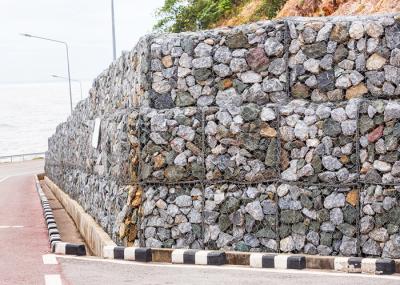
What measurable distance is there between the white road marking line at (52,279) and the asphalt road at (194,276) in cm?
11

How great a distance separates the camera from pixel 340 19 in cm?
1191

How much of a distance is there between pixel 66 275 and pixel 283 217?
3171mm

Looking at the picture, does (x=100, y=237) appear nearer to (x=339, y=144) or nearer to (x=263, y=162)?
(x=263, y=162)

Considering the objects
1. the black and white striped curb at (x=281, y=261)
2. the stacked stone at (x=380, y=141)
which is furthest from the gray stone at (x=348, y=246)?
the black and white striped curb at (x=281, y=261)

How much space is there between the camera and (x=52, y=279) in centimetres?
970

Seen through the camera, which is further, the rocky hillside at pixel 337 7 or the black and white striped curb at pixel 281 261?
the rocky hillside at pixel 337 7

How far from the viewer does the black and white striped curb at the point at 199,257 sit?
10961mm

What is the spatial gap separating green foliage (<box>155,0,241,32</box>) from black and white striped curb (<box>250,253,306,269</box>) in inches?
962

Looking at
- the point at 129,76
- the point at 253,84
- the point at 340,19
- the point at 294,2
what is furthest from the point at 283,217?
the point at 294,2

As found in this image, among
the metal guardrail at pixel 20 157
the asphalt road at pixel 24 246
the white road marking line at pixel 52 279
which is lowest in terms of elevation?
the asphalt road at pixel 24 246

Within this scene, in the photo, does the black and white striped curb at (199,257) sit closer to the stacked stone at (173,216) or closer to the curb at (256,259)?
the curb at (256,259)

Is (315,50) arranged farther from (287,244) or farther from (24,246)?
(24,246)

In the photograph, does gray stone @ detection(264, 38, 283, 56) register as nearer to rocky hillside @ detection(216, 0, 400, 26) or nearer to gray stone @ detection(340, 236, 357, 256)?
gray stone @ detection(340, 236, 357, 256)

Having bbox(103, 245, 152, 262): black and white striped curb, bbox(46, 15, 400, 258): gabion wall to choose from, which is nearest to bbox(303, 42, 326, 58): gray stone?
bbox(46, 15, 400, 258): gabion wall
